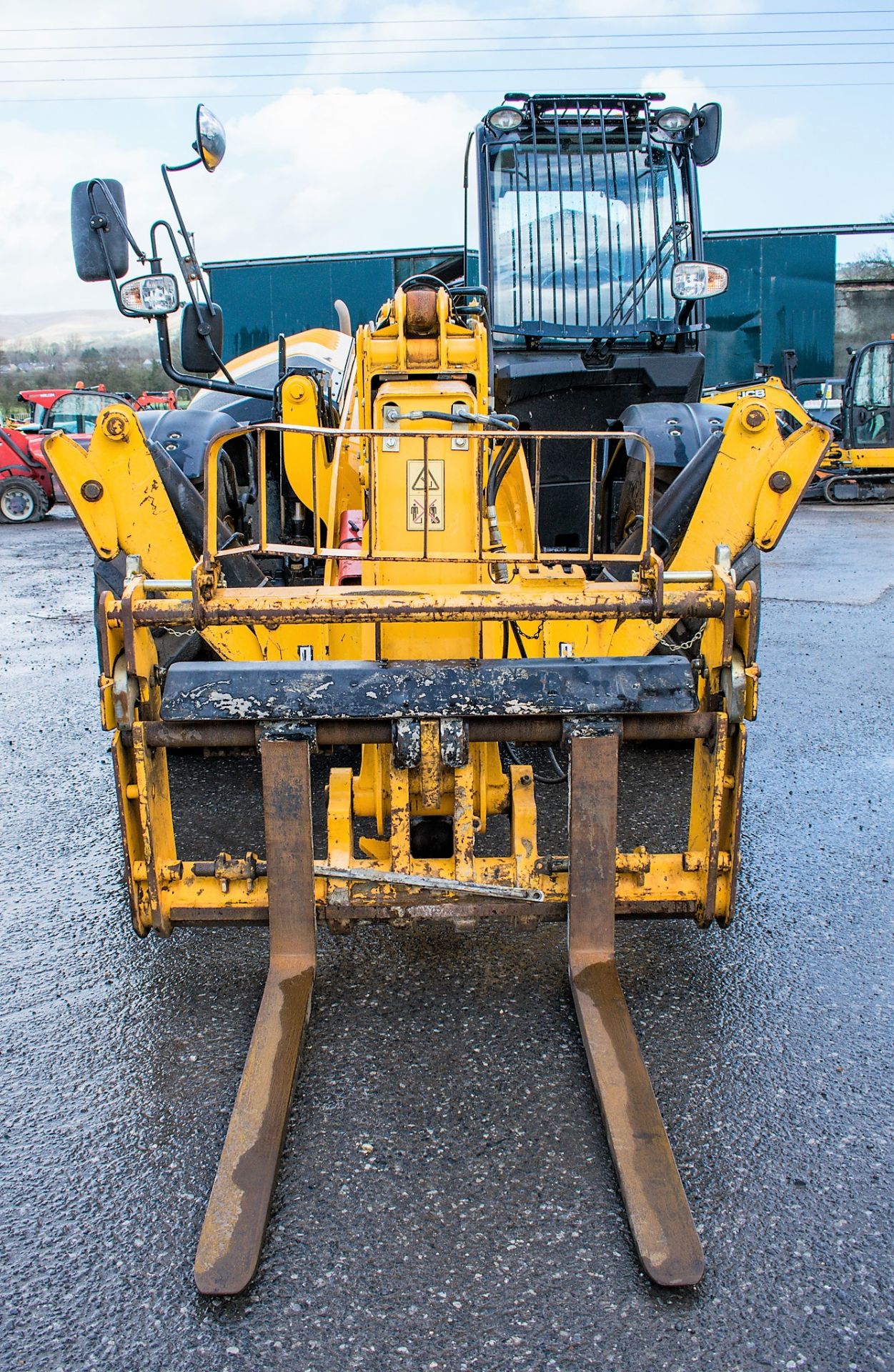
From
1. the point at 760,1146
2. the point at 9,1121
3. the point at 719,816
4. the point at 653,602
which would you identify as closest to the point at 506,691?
the point at 653,602

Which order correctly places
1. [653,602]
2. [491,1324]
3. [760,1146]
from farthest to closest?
[653,602] → [760,1146] → [491,1324]

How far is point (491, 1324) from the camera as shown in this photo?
84.5 inches

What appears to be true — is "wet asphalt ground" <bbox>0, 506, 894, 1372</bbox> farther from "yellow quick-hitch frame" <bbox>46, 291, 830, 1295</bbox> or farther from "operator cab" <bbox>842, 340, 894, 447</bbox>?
"operator cab" <bbox>842, 340, 894, 447</bbox>

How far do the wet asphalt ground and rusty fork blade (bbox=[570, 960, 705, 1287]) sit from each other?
5 cm

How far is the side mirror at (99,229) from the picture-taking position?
12.9 feet

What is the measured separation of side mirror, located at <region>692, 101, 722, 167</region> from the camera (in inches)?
247

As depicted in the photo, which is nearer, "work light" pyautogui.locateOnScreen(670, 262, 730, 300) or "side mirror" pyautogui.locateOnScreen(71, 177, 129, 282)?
"side mirror" pyautogui.locateOnScreen(71, 177, 129, 282)

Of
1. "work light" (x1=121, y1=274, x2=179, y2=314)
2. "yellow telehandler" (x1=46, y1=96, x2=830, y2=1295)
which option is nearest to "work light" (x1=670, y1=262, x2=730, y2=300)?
"yellow telehandler" (x1=46, y1=96, x2=830, y2=1295)

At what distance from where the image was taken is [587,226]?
21.2 feet

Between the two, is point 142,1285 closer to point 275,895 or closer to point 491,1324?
point 491,1324

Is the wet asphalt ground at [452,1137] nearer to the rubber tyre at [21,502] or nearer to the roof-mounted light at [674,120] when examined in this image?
the roof-mounted light at [674,120]

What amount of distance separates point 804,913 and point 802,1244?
5.39 feet

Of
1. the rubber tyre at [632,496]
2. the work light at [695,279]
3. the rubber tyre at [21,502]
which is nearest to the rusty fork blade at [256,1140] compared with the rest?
the rubber tyre at [632,496]

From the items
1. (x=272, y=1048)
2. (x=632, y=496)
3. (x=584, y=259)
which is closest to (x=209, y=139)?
(x=632, y=496)
